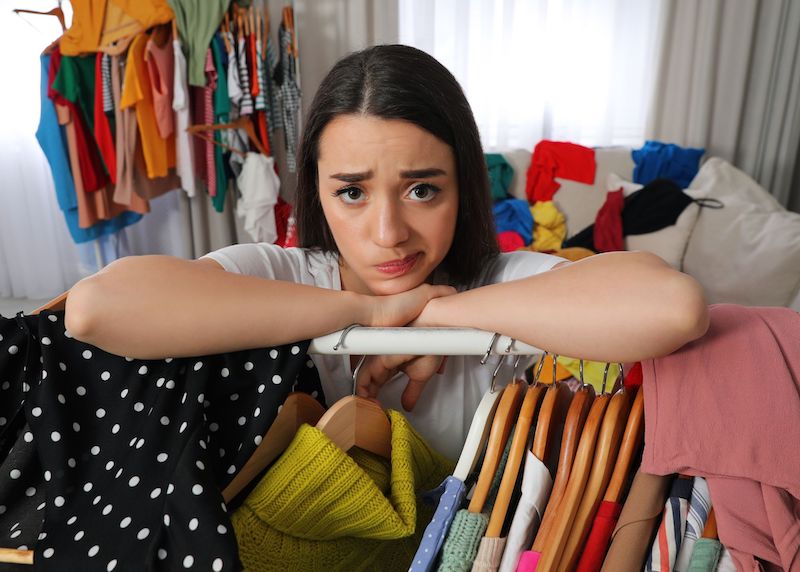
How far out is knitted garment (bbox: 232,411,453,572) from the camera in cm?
67

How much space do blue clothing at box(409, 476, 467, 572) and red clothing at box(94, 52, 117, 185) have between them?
298 centimetres

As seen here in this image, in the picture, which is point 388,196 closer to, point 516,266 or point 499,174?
point 516,266

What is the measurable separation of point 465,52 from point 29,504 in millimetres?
3319

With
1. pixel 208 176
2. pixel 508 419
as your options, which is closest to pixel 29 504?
pixel 508 419

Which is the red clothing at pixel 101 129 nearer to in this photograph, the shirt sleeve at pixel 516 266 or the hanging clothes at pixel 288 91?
the hanging clothes at pixel 288 91

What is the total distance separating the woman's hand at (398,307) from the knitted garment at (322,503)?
5.0 inches

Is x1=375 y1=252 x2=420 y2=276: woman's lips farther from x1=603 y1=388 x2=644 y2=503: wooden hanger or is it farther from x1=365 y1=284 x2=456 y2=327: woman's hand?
x1=603 y1=388 x2=644 y2=503: wooden hanger

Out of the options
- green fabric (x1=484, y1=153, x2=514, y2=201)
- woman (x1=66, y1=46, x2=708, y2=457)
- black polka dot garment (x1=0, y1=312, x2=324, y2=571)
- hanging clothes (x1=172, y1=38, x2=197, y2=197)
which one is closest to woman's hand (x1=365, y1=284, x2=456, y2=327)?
woman (x1=66, y1=46, x2=708, y2=457)

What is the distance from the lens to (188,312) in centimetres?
70

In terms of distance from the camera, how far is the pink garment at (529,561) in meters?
0.66

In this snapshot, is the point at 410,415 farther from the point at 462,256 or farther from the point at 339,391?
the point at 462,256

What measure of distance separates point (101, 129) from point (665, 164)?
9.92ft

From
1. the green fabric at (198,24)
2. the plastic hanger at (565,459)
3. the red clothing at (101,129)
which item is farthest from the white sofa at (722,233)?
the plastic hanger at (565,459)

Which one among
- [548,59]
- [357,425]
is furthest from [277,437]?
[548,59]
